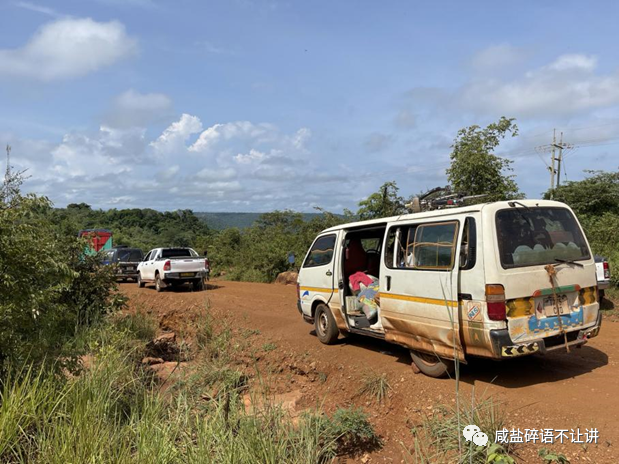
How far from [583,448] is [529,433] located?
1.41 ft

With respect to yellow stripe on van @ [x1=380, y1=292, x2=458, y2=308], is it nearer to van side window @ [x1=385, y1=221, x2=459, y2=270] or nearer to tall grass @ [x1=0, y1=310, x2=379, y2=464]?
van side window @ [x1=385, y1=221, x2=459, y2=270]

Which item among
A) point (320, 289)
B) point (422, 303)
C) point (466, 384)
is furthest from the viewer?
point (320, 289)

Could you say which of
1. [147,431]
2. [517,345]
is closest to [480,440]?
[147,431]

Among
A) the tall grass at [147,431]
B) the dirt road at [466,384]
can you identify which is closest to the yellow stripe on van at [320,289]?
the dirt road at [466,384]

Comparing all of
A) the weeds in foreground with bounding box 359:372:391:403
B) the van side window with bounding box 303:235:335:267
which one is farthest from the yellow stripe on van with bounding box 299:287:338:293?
the weeds in foreground with bounding box 359:372:391:403

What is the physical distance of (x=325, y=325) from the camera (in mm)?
8461

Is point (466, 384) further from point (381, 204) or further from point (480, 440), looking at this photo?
point (381, 204)

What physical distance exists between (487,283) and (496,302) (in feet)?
0.70

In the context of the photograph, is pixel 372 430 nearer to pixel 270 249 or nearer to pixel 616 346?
pixel 616 346

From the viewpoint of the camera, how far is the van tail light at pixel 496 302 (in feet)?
16.4

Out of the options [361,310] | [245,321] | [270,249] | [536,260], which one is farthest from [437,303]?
[270,249]

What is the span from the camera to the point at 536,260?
5.31 m

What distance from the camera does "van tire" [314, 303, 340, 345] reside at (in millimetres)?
8180

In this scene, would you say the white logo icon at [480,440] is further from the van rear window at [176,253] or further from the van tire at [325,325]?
the van rear window at [176,253]
